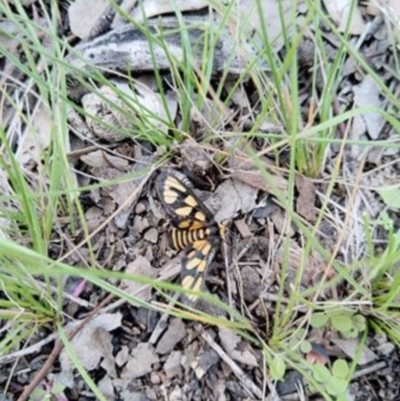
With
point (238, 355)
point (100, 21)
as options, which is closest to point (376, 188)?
point (238, 355)

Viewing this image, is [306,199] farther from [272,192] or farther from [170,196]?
[170,196]

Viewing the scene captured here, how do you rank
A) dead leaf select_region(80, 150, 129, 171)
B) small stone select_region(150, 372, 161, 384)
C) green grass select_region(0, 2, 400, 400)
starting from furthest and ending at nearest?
dead leaf select_region(80, 150, 129, 171), small stone select_region(150, 372, 161, 384), green grass select_region(0, 2, 400, 400)

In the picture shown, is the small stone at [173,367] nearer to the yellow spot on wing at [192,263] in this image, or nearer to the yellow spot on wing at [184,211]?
the yellow spot on wing at [192,263]

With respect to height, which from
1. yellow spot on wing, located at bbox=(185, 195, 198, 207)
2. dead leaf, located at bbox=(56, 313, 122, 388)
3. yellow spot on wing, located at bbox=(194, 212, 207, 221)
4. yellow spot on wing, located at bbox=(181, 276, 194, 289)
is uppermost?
yellow spot on wing, located at bbox=(185, 195, 198, 207)

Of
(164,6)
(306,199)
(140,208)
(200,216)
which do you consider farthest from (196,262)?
(164,6)

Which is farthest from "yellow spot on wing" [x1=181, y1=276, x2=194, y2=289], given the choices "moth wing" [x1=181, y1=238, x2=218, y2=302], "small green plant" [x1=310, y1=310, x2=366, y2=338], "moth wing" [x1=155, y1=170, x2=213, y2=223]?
"small green plant" [x1=310, y1=310, x2=366, y2=338]

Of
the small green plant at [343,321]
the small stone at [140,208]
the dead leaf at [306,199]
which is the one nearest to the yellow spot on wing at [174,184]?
the small stone at [140,208]

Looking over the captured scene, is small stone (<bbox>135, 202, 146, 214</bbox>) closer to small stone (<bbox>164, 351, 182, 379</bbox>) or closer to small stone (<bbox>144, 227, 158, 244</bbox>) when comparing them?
small stone (<bbox>144, 227, 158, 244</bbox>)
